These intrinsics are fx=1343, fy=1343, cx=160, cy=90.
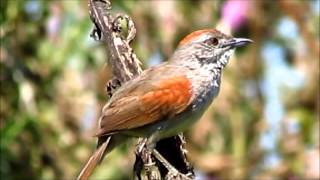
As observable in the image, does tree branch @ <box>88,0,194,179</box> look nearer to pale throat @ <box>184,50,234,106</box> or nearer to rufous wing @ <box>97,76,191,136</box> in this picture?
rufous wing @ <box>97,76,191,136</box>

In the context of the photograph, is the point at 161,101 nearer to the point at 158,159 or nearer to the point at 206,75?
the point at 206,75

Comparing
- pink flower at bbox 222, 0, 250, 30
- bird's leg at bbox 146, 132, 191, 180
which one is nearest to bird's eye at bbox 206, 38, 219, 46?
bird's leg at bbox 146, 132, 191, 180

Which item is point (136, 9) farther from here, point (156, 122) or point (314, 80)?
point (156, 122)

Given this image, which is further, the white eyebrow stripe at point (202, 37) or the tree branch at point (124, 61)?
the white eyebrow stripe at point (202, 37)

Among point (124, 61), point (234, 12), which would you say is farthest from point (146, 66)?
point (124, 61)

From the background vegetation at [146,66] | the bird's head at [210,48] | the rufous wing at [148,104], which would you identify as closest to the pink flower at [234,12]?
the background vegetation at [146,66]

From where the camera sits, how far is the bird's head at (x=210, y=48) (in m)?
6.66

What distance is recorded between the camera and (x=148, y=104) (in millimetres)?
6414

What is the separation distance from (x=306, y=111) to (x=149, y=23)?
1.15m

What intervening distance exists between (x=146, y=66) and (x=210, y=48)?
1412mm

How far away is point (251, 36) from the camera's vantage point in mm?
8820

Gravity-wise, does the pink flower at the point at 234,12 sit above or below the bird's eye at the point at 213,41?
below

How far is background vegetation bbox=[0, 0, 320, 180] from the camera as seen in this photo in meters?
7.78

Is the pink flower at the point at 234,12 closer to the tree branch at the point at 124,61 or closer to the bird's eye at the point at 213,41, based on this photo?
the bird's eye at the point at 213,41
